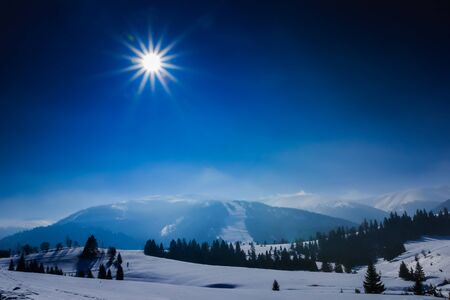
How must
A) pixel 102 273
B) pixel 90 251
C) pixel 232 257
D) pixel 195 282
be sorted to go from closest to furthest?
pixel 195 282
pixel 102 273
pixel 90 251
pixel 232 257

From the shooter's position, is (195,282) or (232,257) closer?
(195,282)

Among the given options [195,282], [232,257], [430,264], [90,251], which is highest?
[90,251]

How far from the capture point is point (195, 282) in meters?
77.3

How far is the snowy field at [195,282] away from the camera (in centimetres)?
2672

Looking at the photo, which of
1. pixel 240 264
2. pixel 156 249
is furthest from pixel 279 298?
pixel 156 249

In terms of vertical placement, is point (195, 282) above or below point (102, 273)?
below

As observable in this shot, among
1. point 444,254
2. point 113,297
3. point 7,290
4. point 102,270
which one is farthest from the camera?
point 444,254

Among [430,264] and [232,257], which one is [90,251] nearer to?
[232,257]

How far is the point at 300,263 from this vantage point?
138m

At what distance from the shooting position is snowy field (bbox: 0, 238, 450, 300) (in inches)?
1052

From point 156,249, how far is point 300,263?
263 feet

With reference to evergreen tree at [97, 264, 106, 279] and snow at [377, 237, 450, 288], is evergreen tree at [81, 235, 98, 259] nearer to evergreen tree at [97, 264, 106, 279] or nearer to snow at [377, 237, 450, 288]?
evergreen tree at [97, 264, 106, 279]

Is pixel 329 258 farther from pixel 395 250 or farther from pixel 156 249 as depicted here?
pixel 156 249

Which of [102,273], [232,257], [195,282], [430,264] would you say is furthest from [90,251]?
[430,264]
